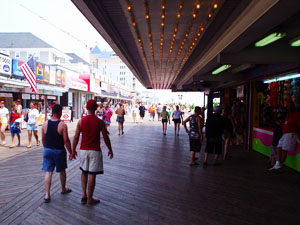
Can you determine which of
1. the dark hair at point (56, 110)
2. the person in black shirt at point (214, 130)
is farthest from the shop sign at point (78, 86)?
the dark hair at point (56, 110)

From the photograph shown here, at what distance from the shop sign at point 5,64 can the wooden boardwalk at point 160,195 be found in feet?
23.5

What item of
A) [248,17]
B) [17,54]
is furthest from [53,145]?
[17,54]

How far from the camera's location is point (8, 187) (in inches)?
197

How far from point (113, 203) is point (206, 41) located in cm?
530

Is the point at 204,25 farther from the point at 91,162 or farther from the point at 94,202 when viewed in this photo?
the point at 94,202

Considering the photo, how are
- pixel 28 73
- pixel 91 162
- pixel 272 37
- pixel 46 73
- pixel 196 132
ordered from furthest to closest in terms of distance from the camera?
pixel 46 73
pixel 28 73
pixel 196 132
pixel 272 37
pixel 91 162

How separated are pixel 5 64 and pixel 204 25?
10920 mm

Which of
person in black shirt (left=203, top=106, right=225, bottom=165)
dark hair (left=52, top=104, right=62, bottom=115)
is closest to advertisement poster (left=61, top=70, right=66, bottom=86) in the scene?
person in black shirt (left=203, top=106, right=225, bottom=165)

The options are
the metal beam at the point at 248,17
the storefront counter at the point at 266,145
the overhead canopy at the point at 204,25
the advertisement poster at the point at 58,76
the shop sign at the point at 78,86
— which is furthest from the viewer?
the shop sign at the point at 78,86

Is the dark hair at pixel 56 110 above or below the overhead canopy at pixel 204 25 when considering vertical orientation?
below

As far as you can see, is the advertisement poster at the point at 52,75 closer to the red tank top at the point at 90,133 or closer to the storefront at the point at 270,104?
the storefront at the point at 270,104

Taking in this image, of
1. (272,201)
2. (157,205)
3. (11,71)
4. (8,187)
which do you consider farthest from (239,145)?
(11,71)

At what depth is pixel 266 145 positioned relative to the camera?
8359 mm

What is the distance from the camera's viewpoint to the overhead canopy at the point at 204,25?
13.3 feet
